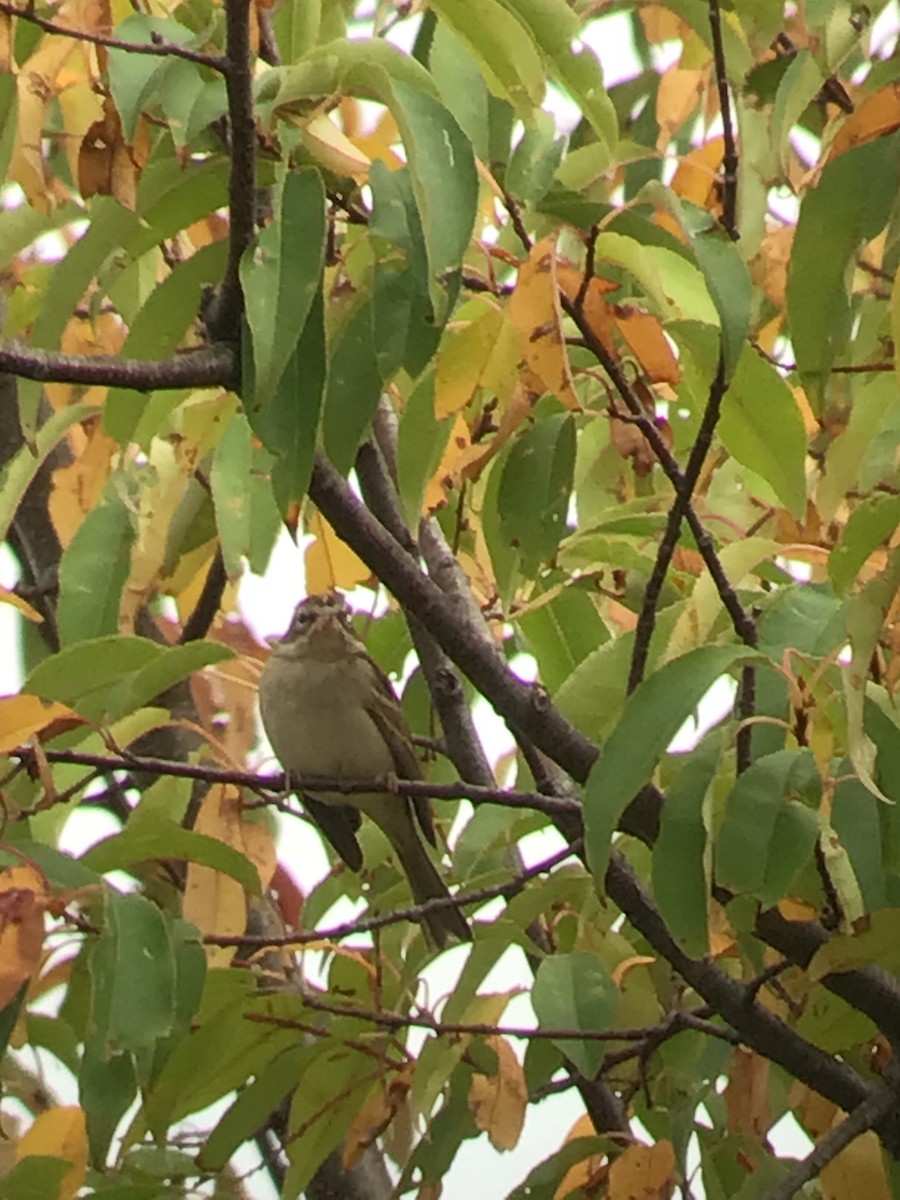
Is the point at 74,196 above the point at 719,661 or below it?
above

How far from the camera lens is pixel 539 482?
1.13 meters

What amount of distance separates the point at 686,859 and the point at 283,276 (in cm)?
43

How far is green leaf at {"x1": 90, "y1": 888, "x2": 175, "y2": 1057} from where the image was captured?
3.45 feet

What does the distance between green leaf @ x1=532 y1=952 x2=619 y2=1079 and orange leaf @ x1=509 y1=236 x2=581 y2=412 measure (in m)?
0.48

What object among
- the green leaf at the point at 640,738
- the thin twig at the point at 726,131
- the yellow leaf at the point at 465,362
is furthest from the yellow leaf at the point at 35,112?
the green leaf at the point at 640,738

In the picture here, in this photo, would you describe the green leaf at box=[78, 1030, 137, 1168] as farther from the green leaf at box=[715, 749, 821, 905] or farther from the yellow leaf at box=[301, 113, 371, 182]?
the yellow leaf at box=[301, 113, 371, 182]

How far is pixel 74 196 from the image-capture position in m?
1.84

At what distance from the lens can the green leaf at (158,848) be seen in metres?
1.27

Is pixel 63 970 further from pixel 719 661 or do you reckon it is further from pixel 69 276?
pixel 719 661

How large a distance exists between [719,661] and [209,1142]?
Result: 0.76 meters

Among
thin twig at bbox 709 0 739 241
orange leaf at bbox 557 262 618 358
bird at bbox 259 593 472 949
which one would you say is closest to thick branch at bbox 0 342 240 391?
orange leaf at bbox 557 262 618 358

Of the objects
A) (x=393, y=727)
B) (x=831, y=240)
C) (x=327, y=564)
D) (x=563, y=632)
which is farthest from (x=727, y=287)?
(x=393, y=727)

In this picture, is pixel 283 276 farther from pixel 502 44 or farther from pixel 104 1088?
pixel 104 1088

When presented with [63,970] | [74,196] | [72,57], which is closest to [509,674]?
[63,970]
